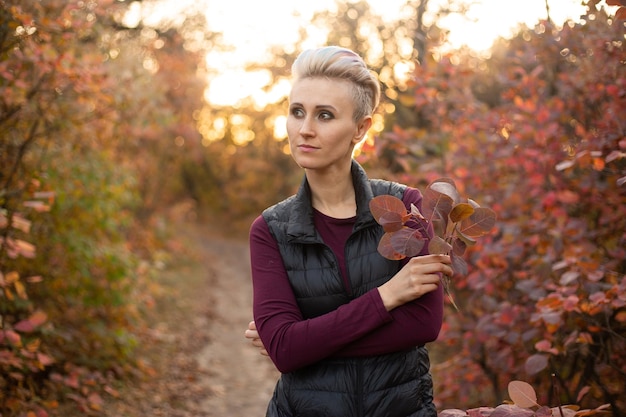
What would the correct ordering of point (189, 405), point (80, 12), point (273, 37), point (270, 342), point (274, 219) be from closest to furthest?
1. point (270, 342)
2. point (274, 219)
3. point (80, 12)
4. point (189, 405)
5. point (273, 37)

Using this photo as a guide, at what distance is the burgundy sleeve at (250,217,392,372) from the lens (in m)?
1.69

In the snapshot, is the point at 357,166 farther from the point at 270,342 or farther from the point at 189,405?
the point at 189,405

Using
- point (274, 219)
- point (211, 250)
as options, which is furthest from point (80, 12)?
point (211, 250)

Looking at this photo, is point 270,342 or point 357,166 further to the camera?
point 357,166

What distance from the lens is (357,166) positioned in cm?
199

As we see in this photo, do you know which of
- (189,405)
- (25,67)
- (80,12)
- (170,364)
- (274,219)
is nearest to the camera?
(274,219)

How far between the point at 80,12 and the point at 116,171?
1520 millimetres

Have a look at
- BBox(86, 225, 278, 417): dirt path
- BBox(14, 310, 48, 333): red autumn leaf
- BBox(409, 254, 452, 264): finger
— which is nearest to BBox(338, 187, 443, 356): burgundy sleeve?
BBox(409, 254, 452, 264): finger

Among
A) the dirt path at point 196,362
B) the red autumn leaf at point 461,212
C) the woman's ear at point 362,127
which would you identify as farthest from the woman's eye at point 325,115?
the dirt path at point 196,362

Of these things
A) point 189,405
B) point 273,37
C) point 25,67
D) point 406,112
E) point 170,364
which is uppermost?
point 273,37

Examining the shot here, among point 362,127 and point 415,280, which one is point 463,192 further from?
point 415,280

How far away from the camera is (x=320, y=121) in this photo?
185 centimetres

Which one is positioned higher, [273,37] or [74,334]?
[273,37]

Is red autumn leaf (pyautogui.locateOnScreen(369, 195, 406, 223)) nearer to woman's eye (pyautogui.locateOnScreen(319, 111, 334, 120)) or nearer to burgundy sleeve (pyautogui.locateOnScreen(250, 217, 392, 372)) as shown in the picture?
burgundy sleeve (pyautogui.locateOnScreen(250, 217, 392, 372))
